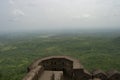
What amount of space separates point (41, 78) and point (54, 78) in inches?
69.7

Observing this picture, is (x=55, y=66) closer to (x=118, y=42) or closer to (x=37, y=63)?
(x=37, y=63)

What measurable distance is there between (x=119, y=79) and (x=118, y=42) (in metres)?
89.7

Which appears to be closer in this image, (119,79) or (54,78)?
(54,78)

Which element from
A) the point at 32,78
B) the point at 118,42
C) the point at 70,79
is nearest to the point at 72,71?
the point at 70,79

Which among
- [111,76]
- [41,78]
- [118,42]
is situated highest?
[41,78]

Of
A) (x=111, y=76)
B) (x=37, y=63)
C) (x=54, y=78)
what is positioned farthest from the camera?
(x=111, y=76)

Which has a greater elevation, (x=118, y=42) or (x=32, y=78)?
(x=32, y=78)

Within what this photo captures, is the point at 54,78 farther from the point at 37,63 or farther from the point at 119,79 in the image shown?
the point at 119,79

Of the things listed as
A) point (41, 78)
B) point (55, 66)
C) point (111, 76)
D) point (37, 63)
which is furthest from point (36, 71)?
point (111, 76)

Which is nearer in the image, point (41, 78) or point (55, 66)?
point (41, 78)

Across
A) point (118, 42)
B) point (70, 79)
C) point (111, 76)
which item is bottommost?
point (118, 42)

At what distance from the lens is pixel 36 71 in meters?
18.7

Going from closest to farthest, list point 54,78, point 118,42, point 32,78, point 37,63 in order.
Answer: point 32,78
point 54,78
point 37,63
point 118,42

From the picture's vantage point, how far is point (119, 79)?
31172 mm
